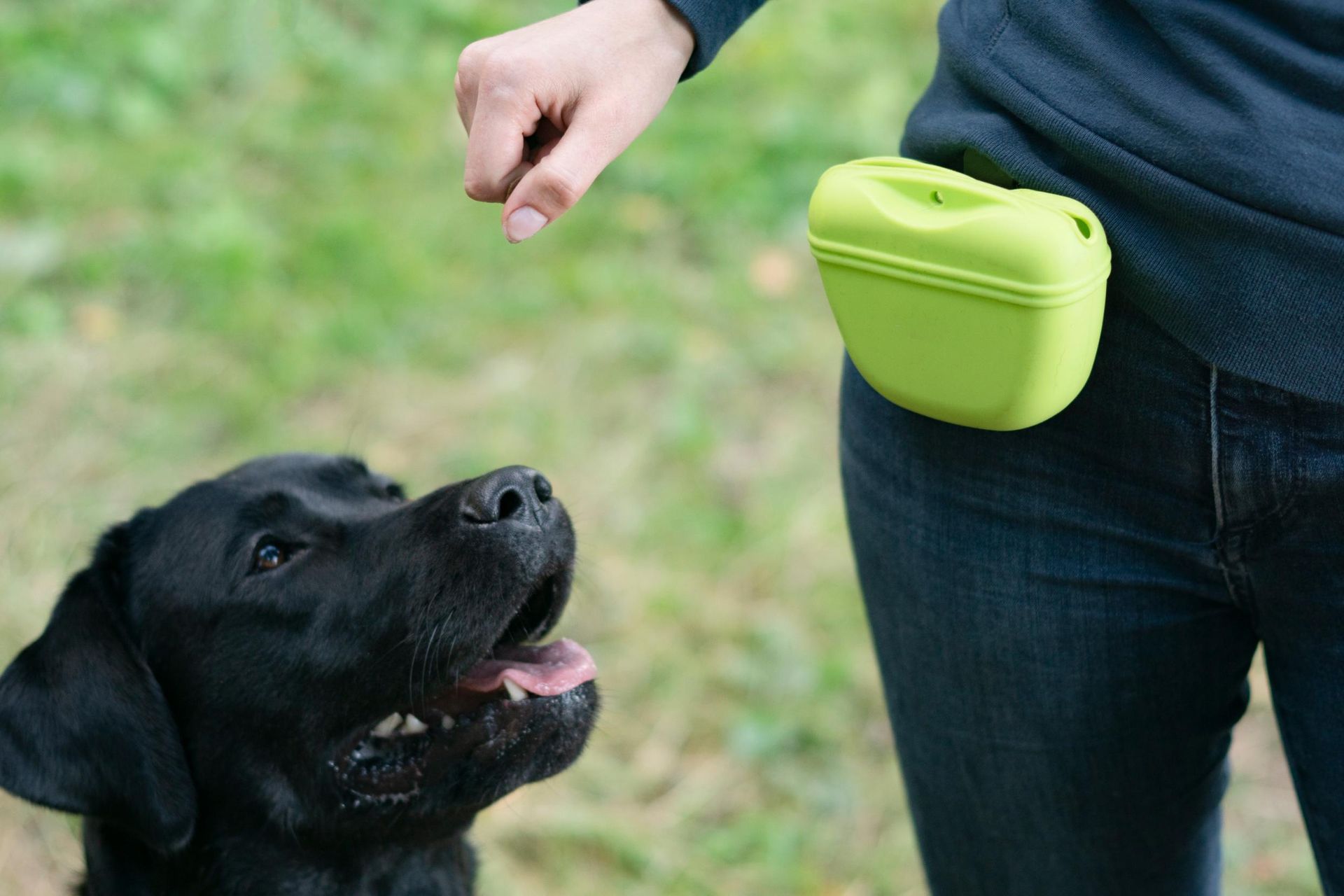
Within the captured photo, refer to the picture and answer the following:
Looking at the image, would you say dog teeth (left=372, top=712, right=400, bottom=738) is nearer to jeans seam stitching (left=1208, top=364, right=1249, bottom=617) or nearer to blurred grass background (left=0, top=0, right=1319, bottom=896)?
blurred grass background (left=0, top=0, right=1319, bottom=896)

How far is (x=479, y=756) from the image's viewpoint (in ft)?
7.15

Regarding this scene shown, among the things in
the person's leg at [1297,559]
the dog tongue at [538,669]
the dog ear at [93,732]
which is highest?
the person's leg at [1297,559]

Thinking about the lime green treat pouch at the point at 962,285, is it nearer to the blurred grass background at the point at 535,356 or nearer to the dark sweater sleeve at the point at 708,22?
the dark sweater sleeve at the point at 708,22

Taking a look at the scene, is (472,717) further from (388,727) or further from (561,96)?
(561,96)

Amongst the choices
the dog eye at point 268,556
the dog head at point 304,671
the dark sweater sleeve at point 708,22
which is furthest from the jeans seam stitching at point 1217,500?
the dog eye at point 268,556

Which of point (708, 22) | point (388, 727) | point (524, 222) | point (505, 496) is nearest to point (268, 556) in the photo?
point (388, 727)

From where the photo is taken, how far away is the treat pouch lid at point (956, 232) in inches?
51.3

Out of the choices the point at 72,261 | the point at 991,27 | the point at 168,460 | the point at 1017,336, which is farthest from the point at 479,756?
the point at 72,261

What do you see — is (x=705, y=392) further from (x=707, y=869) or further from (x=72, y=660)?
(x=72, y=660)

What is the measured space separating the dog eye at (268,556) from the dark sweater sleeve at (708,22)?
4.07 ft

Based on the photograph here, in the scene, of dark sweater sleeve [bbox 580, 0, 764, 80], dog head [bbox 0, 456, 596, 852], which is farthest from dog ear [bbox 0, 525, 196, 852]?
dark sweater sleeve [bbox 580, 0, 764, 80]

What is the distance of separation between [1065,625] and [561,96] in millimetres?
910

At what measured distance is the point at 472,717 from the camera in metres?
2.21

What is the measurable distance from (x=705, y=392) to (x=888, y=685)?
9.91ft
